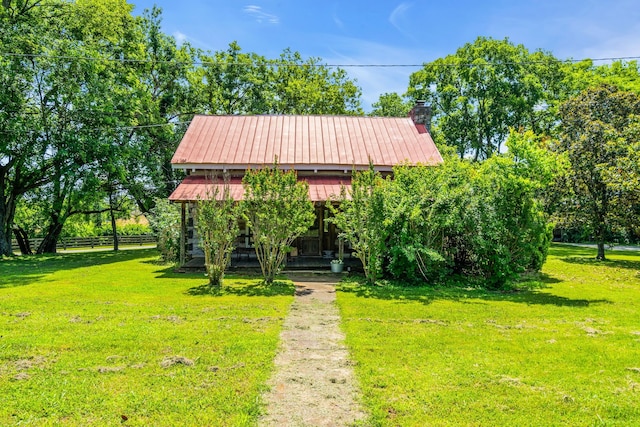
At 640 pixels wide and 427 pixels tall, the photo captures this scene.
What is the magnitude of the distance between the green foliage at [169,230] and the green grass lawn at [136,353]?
6.03 m

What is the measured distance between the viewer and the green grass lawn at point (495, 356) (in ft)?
14.7

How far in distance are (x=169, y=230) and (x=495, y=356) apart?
589 inches

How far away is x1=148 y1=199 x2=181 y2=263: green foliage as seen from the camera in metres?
17.6

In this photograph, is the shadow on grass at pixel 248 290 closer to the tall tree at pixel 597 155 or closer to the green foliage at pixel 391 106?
the tall tree at pixel 597 155

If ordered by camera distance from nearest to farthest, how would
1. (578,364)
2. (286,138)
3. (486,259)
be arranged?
1. (578,364)
2. (486,259)
3. (286,138)

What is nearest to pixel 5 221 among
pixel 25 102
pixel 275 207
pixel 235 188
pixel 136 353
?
pixel 25 102

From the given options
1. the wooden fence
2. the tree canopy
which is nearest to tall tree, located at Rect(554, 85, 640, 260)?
the tree canopy

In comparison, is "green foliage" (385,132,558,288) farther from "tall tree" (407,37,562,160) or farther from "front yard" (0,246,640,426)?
"tall tree" (407,37,562,160)

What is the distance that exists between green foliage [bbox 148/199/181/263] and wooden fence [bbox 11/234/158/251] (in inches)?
434

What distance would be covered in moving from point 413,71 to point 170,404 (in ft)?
129

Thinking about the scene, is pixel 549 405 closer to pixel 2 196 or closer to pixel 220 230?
pixel 220 230

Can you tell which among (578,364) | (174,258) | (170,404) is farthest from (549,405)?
(174,258)

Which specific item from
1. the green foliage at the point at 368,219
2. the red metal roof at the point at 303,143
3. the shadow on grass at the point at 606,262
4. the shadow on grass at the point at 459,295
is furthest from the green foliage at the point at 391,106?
the shadow on grass at the point at 459,295

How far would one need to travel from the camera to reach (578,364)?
19.5 feet
